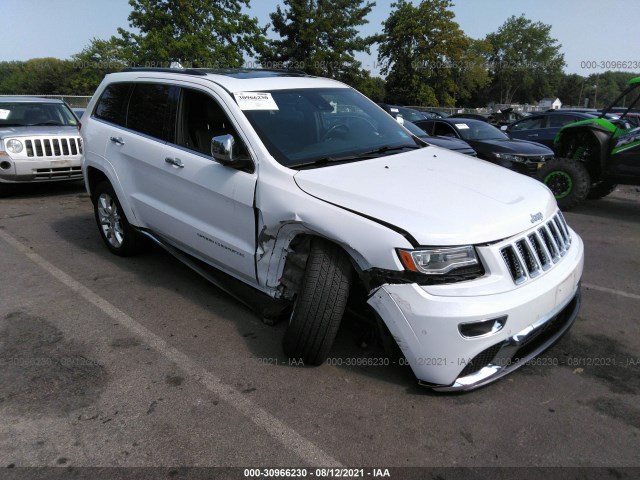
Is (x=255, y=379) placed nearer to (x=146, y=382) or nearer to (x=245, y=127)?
(x=146, y=382)

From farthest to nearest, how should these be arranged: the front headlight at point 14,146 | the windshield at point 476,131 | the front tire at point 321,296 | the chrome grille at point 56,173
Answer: the windshield at point 476,131 → the chrome grille at point 56,173 → the front headlight at point 14,146 → the front tire at point 321,296

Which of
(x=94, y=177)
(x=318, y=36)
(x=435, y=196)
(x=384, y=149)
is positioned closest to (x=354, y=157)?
(x=384, y=149)

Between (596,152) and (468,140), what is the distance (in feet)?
8.00

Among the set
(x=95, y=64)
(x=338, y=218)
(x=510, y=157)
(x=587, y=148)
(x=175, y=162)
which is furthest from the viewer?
(x=95, y=64)

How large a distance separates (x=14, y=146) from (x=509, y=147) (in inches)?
338

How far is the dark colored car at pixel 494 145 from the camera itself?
8703 mm

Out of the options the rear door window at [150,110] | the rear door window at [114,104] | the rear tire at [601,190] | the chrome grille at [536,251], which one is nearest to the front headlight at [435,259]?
the chrome grille at [536,251]

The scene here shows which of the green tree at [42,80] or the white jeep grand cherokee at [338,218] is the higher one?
the white jeep grand cherokee at [338,218]

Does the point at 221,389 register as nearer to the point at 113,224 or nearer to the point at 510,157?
the point at 113,224

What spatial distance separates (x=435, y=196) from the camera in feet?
9.51

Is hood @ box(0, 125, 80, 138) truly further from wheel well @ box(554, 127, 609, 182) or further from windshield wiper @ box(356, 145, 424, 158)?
wheel well @ box(554, 127, 609, 182)

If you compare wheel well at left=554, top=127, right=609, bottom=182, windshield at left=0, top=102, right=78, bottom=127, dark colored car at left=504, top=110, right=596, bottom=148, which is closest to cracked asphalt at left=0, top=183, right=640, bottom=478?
wheel well at left=554, top=127, right=609, bottom=182

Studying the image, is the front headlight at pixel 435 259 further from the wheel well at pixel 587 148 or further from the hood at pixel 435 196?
the wheel well at pixel 587 148

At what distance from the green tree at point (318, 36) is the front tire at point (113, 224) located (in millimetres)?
35240
